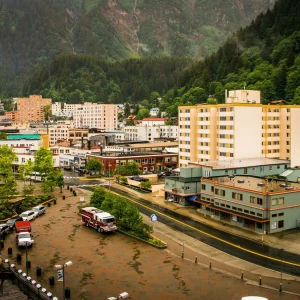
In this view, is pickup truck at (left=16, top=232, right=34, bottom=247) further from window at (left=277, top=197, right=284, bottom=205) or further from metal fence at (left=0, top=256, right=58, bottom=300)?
window at (left=277, top=197, right=284, bottom=205)

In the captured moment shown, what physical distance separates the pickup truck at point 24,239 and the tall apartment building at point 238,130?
29846 millimetres

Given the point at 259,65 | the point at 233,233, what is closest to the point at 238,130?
the point at 233,233

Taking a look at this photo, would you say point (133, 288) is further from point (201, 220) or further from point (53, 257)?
point (201, 220)

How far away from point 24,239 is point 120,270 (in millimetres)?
8859

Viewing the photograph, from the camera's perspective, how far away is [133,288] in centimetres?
2666

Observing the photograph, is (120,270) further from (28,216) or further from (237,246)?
Answer: (28,216)

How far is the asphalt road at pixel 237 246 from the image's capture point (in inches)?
1201

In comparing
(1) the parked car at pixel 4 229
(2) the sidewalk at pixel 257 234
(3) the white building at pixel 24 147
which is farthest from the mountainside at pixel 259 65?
(1) the parked car at pixel 4 229

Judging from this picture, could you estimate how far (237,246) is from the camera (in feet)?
113

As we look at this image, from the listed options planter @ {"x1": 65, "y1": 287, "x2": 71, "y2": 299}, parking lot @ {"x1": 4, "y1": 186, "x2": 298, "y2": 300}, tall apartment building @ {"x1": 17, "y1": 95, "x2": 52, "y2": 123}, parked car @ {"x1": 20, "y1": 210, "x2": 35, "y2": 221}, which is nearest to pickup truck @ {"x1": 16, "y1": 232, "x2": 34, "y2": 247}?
parking lot @ {"x1": 4, "y1": 186, "x2": 298, "y2": 300}

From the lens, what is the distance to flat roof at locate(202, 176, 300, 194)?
39.2 metres

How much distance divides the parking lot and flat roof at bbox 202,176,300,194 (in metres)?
9.75

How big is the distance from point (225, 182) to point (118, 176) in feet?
84.9

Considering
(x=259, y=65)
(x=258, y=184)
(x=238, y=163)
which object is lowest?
(x=258, y=184)
